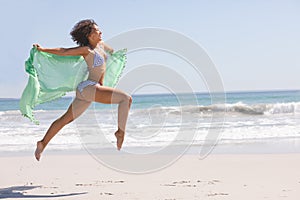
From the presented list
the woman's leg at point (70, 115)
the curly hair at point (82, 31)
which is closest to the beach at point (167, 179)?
the woman's leg at point (70, 115)

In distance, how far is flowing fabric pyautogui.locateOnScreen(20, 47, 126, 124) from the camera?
20.4 ft

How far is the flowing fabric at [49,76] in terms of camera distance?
622cm

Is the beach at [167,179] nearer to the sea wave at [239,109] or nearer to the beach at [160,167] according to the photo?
the beach at [160,167]

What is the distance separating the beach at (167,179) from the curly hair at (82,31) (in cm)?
193

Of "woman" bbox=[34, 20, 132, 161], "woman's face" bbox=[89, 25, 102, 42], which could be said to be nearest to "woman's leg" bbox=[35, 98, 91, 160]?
"woman" bbox=[34, 20, 132, 161]

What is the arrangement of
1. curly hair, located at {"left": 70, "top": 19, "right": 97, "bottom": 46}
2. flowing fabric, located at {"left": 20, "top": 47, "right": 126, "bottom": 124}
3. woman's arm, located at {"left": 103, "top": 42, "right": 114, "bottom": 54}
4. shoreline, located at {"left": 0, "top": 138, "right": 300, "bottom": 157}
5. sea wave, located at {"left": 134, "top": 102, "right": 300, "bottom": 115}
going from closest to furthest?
curly hair, located at {"left": 70, "top": 19, "right": 97, "bottom": 46} → flowing fabric, located at {"left": 20, "top": 47, "right": 126, "bottom": 124} → woman's arm, located at {"left": 103, "top": 42, "right": 114, "bottom": 54} → shoreline, located at {"left": 0, "top": 138, "right": 300, "bottom": 157} → sea wave, located at {"left": 134, "top": 102, "right": 300, "bottom": 115}

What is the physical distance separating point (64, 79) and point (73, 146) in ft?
15.3

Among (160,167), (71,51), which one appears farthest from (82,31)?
(160,167)

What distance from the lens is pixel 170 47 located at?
331 inches

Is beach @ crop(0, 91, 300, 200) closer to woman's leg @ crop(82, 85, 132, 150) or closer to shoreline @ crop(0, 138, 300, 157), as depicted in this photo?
shoreline @ crop(0, 138, 300, 157)

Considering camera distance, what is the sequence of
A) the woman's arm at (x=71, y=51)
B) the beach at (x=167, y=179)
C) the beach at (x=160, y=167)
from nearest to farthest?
1. the beach at (x=167, y=179)
2. the beach at (x=160, y=167)
3. the woman's arm at (x=71, y=51)

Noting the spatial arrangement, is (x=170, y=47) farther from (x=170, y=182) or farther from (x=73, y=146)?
(x=73, y=146)

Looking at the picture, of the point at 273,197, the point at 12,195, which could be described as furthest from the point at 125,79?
the point at 273,197

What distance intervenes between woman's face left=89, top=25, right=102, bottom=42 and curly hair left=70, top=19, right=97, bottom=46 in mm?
38
